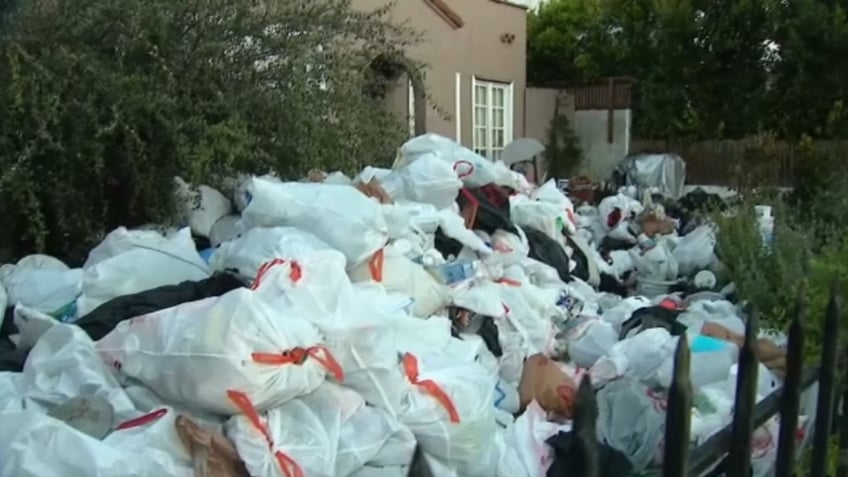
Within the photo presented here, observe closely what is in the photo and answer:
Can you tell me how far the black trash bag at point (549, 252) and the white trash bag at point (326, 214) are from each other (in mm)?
1506

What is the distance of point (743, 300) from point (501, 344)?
1413 mm

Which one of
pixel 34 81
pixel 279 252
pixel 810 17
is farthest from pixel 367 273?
pixel 810 17

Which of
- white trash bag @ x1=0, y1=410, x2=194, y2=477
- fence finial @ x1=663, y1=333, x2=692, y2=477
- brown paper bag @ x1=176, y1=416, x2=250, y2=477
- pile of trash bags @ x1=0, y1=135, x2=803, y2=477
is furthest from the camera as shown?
pile of trash bags @ x1=0, y1=135, x2=803, y2=477

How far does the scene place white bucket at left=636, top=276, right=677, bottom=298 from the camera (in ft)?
19.7

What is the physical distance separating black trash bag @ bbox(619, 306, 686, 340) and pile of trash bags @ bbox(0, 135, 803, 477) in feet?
0.05

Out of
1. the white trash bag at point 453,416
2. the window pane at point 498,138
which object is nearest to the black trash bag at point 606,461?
the white trash bag at point 453,416

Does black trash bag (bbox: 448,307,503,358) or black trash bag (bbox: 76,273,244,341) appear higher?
black trash bag (bbox: 76,273,244,341)

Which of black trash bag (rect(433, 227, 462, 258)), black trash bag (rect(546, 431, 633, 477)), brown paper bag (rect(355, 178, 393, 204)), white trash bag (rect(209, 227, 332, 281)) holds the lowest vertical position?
black trash bag (rect(546, 431, 633, 477))

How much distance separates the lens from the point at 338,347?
2.91m

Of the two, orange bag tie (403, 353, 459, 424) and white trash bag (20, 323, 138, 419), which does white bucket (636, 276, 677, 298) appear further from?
white trash bag (20, 323, 138, 419)

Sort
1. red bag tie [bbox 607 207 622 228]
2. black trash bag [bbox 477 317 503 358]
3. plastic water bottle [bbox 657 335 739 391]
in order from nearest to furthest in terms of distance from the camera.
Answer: plastic water bottle [bbox 657 335 739 391], black trash bag [bbox 477 317 503 358], red bag tie [bbox 607 207 622 228]

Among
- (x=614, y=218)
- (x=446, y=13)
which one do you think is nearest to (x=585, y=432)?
(x=614, y=218)

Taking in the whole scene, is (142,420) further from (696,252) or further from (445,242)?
(696,252)

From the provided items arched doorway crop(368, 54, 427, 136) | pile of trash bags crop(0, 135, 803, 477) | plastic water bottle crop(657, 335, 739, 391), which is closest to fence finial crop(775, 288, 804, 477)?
pile of trash bags crop(0, 135, 803, 477)
